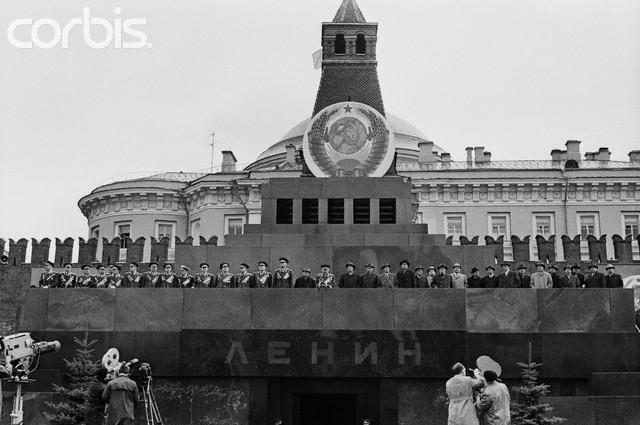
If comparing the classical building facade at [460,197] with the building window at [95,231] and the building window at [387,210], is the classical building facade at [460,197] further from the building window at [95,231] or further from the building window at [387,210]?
the building window at [387,210]

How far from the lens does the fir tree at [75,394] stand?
1322 centimetres

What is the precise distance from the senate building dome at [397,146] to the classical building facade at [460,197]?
0.48 feet

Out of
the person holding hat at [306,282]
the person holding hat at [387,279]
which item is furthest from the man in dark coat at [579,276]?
the person holding hat at [306,282]

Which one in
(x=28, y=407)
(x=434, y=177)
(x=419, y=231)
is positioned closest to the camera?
(x=28, y=407)

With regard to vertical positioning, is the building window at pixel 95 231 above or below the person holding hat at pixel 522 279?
above

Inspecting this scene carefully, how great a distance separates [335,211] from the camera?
20844 mm

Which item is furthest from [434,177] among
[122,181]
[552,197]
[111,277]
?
[111,277]

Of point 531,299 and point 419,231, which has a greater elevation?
point 419,231

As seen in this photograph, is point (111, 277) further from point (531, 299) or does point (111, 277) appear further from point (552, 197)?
point (552, 197)

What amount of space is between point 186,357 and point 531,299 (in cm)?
668

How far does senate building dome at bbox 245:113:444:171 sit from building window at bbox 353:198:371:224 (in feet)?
84.2

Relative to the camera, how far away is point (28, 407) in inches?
588

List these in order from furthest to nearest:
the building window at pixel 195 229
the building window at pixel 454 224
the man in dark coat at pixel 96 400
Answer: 1. the building window at pixel 195 229
2. the building window at pixel 454 224
3. the man in dark coat at pixel 96 400

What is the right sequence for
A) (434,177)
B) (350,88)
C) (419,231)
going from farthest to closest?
(434,177) → (350,88) → (419,231)
